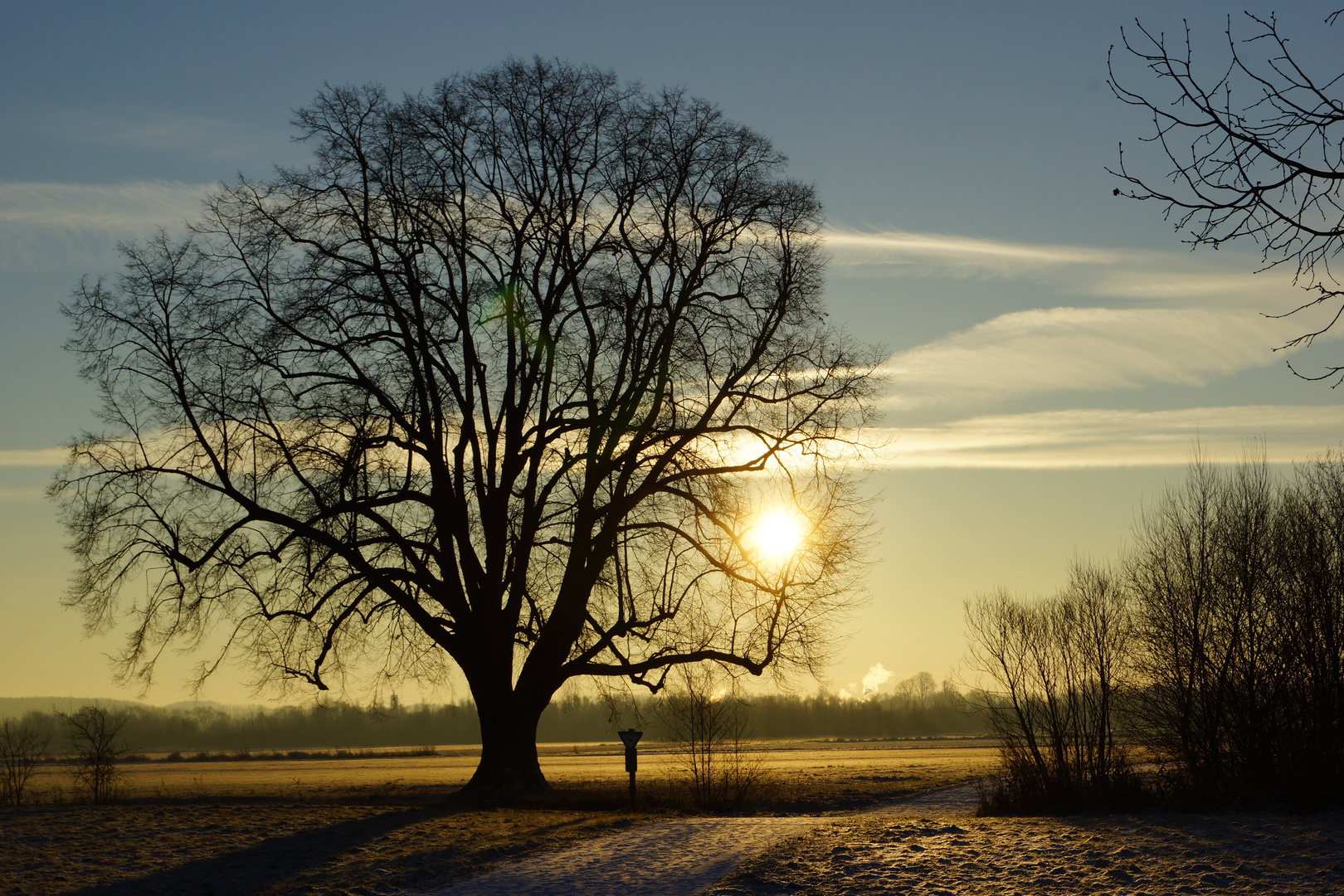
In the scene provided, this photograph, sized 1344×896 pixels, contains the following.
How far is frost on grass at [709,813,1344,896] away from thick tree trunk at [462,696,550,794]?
864 centimetres

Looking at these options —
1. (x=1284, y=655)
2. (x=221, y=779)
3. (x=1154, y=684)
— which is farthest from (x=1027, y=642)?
(x=221, y=779)

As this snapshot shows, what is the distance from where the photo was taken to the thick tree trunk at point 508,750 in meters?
21.9

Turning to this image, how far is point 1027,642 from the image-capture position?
19188mm

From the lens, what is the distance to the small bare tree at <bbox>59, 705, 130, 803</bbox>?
21.9 metres

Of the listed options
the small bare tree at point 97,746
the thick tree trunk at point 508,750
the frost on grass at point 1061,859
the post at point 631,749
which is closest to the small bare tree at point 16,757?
the small bare tree at point 97,746

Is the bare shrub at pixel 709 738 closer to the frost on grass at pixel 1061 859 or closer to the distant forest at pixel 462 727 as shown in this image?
the frost on grass at pixel 1061 859

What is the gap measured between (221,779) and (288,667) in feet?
71.1

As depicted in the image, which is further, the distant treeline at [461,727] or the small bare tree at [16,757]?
the distant treeline at [461,727]

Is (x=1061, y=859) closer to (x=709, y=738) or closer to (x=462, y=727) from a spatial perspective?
(x=709, y=738)

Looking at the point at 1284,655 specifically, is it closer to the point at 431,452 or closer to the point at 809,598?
the point at 809,598

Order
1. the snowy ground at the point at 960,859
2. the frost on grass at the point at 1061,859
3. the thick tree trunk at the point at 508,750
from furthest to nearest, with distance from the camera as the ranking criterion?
the thick tree trunk at the point at 508,750 → the snowy ground at the point at 960,859 → the frost on grass at the point at 1061,859

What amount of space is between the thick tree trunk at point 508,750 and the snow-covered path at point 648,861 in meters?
5.27

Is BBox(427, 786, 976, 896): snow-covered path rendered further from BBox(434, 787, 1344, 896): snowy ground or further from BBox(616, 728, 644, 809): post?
BBox(616, 728, 644, 809): post

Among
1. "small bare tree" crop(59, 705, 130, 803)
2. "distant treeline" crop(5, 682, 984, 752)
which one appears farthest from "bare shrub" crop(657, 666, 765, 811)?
"distant treeline" crop(5, 682, 984, 752)
